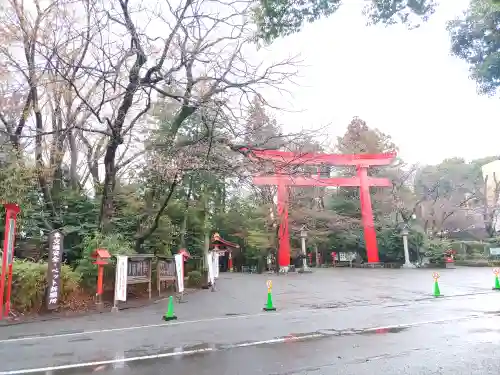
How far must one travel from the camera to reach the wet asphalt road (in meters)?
4.95

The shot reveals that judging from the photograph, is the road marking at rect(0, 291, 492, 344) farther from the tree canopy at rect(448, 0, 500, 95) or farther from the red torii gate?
the red torii gate

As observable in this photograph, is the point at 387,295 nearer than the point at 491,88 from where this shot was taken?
No

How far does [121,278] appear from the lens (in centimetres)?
1103

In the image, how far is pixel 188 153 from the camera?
39.6 ft

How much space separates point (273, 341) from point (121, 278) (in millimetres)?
6126

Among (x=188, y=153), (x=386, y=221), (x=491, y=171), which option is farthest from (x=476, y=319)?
(x=491, y=171)

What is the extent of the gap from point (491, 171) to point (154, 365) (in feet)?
143

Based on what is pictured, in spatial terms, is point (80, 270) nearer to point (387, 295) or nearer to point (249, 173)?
point (249, 173)

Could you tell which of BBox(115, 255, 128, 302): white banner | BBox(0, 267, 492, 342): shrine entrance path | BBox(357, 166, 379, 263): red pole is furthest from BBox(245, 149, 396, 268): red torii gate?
BBox(115, 255, 128, 302): white banner

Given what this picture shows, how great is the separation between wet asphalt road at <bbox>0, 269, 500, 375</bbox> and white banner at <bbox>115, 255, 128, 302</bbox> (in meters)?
0.62

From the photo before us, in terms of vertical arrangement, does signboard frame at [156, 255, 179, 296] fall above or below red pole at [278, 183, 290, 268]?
below

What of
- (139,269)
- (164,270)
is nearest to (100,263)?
(139,269)

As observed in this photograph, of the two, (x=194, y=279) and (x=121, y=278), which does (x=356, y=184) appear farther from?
(x=121, y=278)

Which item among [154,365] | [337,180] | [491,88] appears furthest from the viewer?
[337,180]
